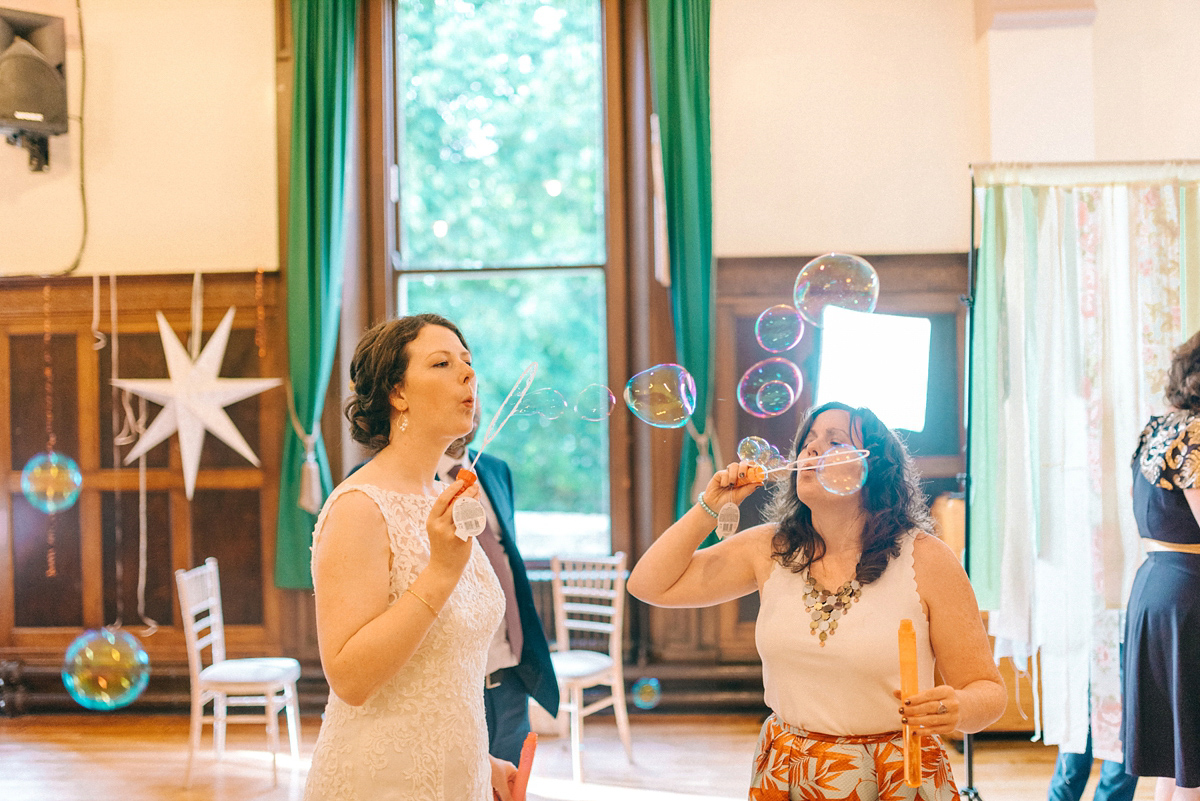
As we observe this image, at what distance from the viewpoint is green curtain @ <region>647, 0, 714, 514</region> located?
14.0ft

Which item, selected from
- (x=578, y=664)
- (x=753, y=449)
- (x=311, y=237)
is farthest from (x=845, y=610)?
(x=311, y=237)

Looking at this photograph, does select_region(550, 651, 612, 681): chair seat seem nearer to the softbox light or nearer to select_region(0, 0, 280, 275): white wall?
the softbox light

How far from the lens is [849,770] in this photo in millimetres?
1527

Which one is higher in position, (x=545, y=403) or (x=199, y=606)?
(x=545, y=403)

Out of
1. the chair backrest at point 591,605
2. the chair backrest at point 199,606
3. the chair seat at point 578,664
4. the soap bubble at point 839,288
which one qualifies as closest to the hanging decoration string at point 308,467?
the chair backrest at point 199,606

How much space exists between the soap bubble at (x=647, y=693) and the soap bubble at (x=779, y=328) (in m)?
2.16

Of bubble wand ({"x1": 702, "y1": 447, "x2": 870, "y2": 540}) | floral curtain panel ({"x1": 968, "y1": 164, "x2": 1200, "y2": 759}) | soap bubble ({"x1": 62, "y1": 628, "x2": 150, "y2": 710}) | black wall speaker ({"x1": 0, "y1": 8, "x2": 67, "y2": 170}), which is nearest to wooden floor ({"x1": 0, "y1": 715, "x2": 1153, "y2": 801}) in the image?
soap bubble ({"x1": 62, "y1": 628, "x2": 150, "y2": 710})

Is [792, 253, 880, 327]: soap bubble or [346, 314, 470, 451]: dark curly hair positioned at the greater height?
[792, 253, 880, 327]: soap bubble

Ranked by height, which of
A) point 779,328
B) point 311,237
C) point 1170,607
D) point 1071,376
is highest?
point 311,237

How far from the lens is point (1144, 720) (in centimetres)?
234

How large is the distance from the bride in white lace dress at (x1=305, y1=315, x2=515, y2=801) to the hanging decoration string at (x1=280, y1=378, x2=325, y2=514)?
2.91 metres

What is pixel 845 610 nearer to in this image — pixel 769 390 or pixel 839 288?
pixel 769 390

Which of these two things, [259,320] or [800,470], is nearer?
[800,470]

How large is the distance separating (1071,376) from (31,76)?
15.4 feet
